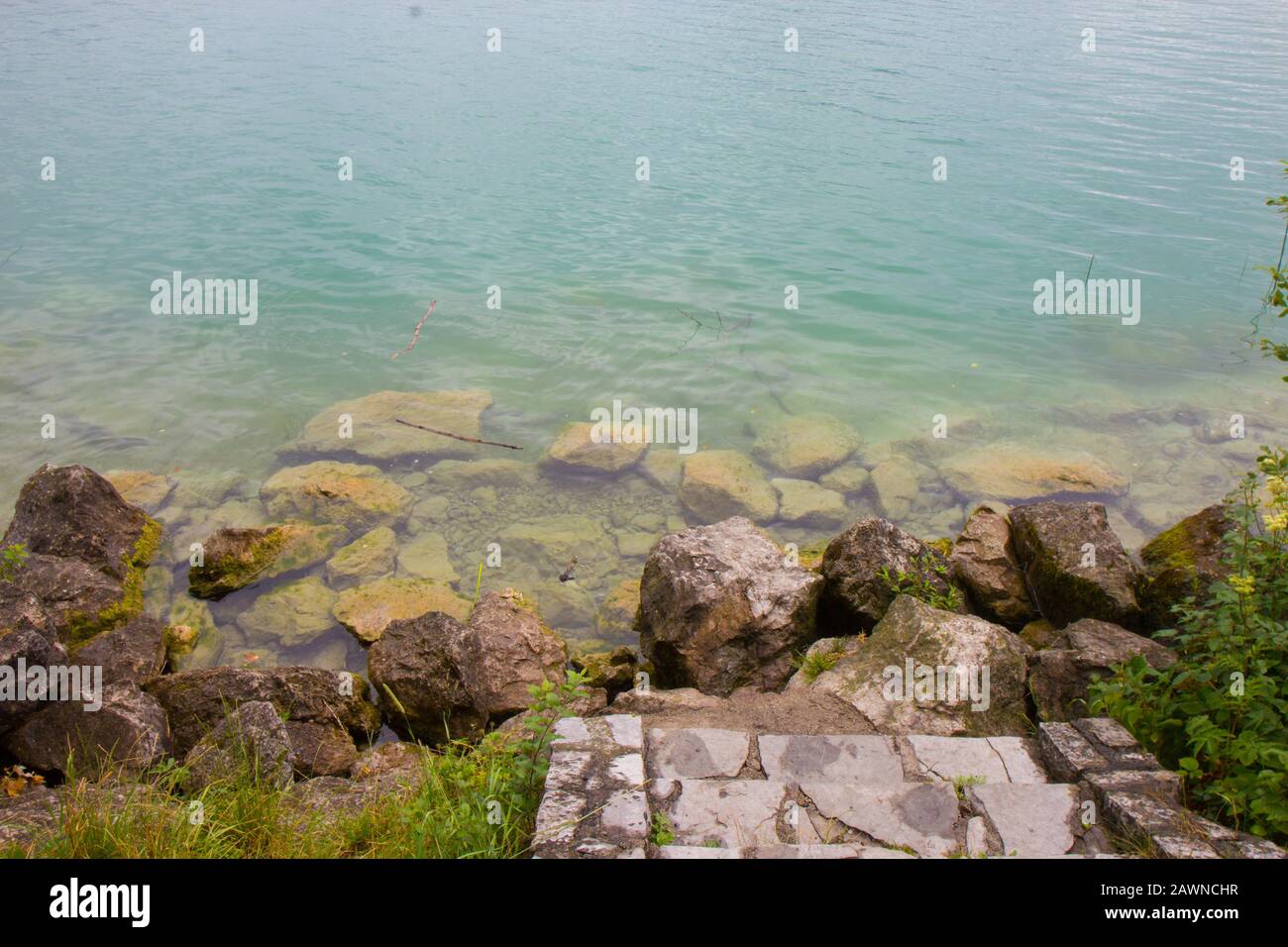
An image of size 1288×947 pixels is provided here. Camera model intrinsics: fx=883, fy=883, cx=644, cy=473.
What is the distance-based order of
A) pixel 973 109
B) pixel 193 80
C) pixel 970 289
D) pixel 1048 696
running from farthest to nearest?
pixel 193 80, pixel 973 109, pixel 970 289, pixel 1048 696

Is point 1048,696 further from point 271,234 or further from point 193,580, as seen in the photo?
point 271,234

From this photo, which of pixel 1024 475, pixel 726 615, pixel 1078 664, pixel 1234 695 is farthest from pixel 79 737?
pixel 1024 475

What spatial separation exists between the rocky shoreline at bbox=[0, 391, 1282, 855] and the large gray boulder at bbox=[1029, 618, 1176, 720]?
17 millimetres

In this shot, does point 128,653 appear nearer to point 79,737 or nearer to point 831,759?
point 79,737

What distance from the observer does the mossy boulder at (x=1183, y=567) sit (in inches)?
234

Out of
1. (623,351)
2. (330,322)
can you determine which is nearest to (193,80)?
(330,322)

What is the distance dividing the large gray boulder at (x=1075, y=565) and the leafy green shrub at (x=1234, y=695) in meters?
1.23

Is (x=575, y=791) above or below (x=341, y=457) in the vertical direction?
below

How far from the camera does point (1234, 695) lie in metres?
4.08

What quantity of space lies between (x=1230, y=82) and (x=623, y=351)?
2552 centimetres

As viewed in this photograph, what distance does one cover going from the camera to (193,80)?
2619 centimetres

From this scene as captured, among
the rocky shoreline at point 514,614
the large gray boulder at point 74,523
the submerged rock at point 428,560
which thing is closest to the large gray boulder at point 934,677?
the rocky shoreline at point 514,614

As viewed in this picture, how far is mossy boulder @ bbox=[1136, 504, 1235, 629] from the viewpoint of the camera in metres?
5.95

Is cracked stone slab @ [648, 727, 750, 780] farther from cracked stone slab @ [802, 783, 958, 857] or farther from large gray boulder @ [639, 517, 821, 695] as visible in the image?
large gray boulder @ [639, 517, 821, 695]
